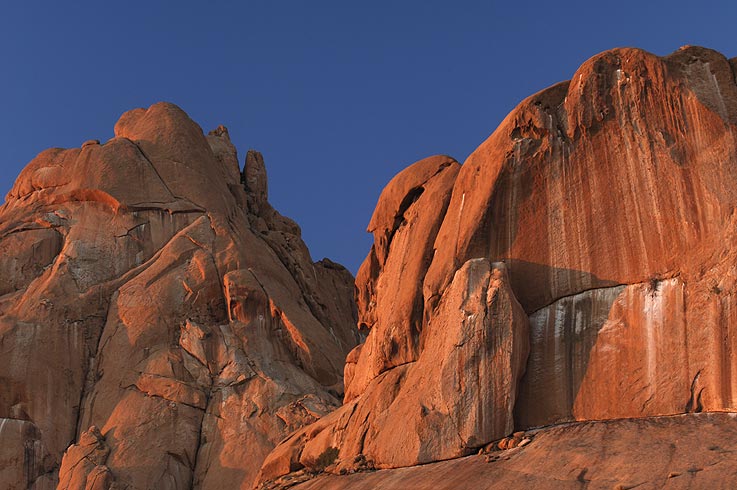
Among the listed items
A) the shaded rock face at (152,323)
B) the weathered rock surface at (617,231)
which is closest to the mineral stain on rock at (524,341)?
the weathered rock surface at (617,231)

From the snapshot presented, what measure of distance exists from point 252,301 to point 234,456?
306 inches

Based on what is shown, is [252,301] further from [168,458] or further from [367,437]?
[367,437]

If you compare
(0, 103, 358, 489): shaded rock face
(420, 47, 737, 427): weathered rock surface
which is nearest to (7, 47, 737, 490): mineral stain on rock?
(420, 47, 737, 427): weathered rock surface

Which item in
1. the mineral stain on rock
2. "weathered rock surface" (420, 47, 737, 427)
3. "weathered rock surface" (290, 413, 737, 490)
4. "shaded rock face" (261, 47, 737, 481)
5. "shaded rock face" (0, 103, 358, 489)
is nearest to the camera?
"weathered rock surface" (290, 413, 737, 490)

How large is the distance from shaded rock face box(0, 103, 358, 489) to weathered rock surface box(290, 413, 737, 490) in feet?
61.0

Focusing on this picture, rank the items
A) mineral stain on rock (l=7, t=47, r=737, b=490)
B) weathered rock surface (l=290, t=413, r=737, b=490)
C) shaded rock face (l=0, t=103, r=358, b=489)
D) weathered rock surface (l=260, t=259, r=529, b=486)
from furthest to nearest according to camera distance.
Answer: shaded rock face (l=0, t=103, r=358, b=489)
weathered rock surface (l=260, t=259, r=529, b=486)
mineral stain on rock (l=7, t=47, r=737, b=490)
weathered rock surface (l=290, t=413, r=737, b=490)

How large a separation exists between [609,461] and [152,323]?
28.5 meters

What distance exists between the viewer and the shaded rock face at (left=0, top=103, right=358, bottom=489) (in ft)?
139

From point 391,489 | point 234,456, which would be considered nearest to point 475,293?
point 391,489

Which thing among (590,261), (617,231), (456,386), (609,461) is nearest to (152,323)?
(456,386)

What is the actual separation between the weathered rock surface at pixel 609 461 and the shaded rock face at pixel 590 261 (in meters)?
0.94

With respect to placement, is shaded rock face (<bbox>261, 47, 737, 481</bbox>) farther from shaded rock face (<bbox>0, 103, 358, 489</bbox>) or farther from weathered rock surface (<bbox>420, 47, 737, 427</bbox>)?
shaded rock face (<bbox>0, 103, 358, 489</bbox>)

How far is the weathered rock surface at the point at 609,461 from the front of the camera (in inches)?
807

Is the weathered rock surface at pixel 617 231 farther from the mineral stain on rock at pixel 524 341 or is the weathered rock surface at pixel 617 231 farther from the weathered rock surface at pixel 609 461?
the weathered rock surface at pixel 609 461
